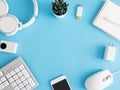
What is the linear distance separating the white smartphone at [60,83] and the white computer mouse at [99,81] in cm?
7

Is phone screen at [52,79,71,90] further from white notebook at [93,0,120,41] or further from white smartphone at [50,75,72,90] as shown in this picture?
white notebook at [93,0,120,41]

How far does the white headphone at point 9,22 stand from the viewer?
92cm

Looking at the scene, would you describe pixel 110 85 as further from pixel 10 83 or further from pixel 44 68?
pixel 10 83

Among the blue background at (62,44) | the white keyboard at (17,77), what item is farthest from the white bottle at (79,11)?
the white keyboard at (17,77)

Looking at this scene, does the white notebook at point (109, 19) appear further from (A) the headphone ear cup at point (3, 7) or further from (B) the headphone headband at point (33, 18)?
(A) the headphone ear cup at point (3, 7)

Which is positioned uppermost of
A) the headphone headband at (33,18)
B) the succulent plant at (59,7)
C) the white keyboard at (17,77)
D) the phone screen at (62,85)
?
the headphone headband at (33,18)

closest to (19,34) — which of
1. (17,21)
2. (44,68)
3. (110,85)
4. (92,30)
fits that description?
(17,21)

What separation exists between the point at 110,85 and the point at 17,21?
0.40 m

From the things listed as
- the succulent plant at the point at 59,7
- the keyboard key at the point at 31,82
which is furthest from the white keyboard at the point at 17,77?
the succulent plant at the point at 59,7

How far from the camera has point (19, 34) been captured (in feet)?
3.12

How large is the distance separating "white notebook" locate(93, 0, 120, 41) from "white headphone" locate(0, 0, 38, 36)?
0.24 metres

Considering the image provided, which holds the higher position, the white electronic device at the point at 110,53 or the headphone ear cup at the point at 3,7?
the headphone ear cup at the point at 3,7

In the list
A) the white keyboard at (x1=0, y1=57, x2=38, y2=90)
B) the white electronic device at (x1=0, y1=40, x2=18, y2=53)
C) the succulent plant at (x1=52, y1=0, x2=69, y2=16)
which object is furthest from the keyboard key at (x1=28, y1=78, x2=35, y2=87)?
the succulent plant at (x1=52, y1=0, x2=69, y2=16)

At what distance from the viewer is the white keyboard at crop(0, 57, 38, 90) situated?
910mm
